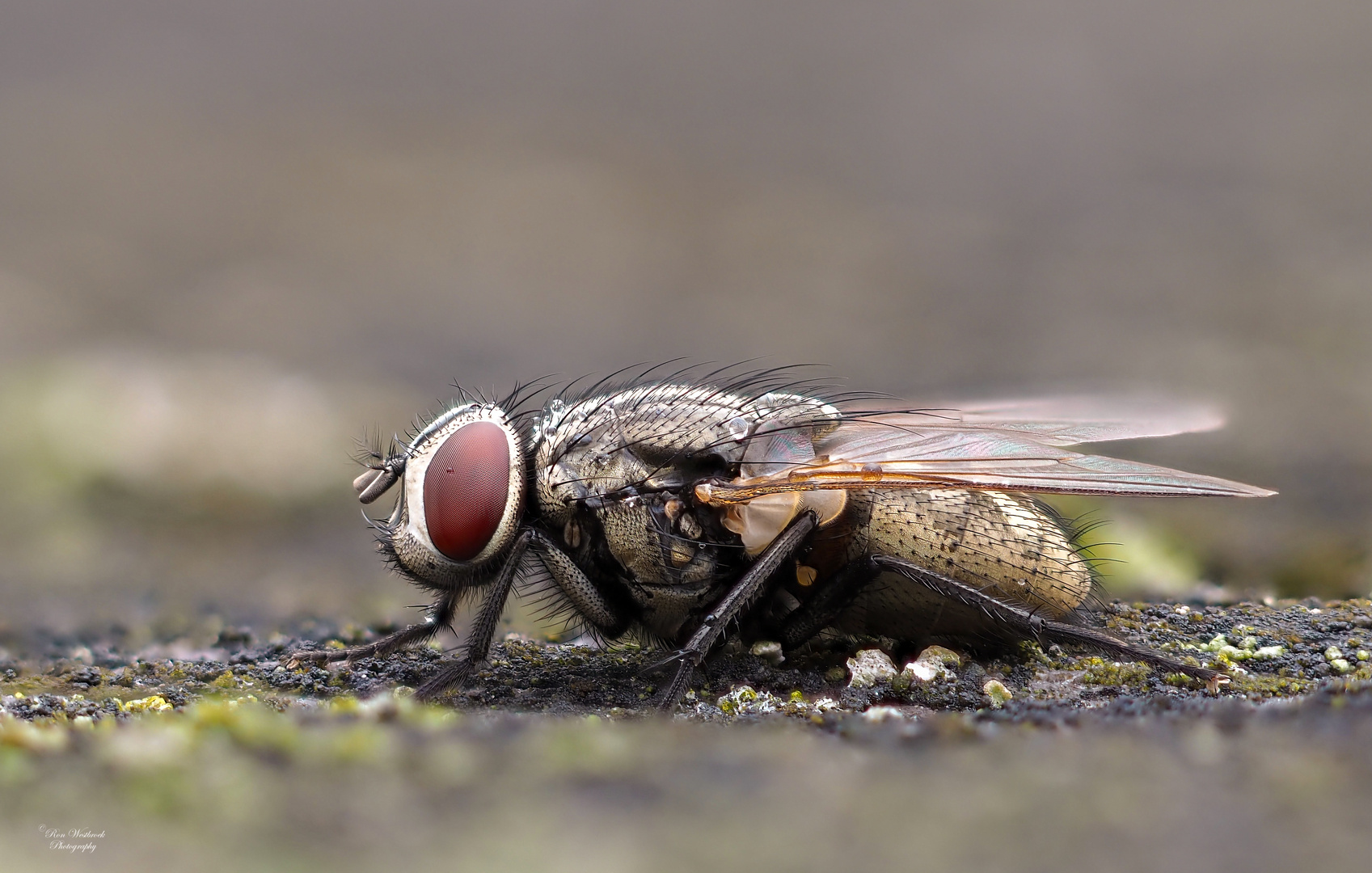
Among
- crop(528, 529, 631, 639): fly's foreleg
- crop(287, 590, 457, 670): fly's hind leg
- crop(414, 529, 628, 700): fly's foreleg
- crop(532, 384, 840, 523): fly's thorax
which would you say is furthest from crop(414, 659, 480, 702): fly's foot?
crop(532, 384, 840, 523): fly's thorax

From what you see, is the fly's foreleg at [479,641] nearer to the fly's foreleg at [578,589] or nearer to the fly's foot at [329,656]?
the fly's foreleg at [578,589]

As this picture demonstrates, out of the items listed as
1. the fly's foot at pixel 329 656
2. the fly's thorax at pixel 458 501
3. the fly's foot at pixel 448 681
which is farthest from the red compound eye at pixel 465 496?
the fly's foot at pixel 329 656

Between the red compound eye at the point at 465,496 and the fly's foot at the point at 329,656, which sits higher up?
the red compound eye at the point at 465,496

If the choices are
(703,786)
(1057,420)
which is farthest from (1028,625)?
(703,786)

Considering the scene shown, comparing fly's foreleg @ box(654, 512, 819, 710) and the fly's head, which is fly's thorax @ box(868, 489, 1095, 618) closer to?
fly's foreleg @ box(654, 512, 819, 710)

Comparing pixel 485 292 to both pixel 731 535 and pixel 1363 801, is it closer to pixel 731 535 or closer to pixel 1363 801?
pixel 731 535

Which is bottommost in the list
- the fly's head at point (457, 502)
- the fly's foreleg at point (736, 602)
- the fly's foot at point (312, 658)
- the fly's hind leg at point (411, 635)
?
the fly's foot at point (312, 658)

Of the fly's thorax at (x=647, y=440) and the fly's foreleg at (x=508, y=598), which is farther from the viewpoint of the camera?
the fly's thorax at (x=647, y=440)

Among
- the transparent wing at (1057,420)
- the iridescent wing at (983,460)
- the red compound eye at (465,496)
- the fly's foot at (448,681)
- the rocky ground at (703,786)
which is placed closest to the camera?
the rocky ground at (703,786)
